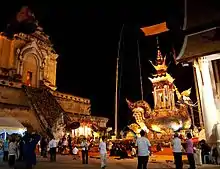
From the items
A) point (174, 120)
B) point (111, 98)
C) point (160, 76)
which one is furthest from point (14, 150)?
point (111, 98)

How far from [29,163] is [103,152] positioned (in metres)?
3.47

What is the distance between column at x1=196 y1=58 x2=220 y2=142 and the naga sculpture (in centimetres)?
1198

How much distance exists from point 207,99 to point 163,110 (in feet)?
43.9

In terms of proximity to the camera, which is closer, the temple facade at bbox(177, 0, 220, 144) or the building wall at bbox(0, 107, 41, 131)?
the temple facade at bbox(177, 0, 220, 144)

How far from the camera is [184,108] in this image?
94.4 feet

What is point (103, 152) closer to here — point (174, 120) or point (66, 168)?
point (66, 168)

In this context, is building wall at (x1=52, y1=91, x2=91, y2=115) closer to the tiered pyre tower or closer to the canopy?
the canopy

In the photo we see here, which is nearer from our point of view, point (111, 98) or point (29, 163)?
point (29, 163)

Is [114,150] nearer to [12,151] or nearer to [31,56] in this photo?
[12,151]

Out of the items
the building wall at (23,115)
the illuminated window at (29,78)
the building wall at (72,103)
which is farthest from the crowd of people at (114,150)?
the illuminated window at (29,78)

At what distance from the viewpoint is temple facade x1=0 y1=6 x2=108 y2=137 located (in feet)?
87.0

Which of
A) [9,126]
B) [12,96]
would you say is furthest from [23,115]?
[9,126]

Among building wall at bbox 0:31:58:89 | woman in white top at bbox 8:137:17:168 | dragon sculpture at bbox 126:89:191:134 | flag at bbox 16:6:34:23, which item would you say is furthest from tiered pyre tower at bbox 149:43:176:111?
woman in white top at bbox 8:137:17:168

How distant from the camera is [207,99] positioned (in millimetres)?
16219
